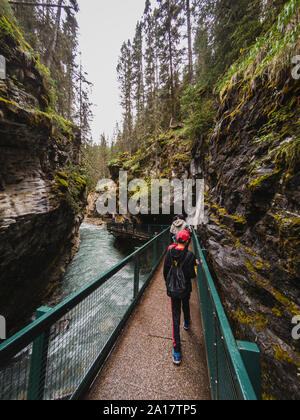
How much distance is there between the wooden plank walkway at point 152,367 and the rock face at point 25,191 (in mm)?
5159

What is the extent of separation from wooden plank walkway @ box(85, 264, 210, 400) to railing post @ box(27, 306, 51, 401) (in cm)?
85

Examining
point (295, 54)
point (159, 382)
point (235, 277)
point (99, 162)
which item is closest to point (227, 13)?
point (295, 54)

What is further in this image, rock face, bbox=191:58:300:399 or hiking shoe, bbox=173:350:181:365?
rock face, bbox=191:58:300:399

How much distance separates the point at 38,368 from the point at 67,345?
1.65 feet

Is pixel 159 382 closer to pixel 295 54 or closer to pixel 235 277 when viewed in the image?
pixel 235 277

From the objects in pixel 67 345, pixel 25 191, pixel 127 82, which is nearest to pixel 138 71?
pixel 127 82

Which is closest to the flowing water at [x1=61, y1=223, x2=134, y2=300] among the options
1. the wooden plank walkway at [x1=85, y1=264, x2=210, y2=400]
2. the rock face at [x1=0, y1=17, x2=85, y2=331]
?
the rock face at [x1=0, y1=17, x2=85, y2=331]

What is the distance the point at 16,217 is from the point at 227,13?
49.6 feet

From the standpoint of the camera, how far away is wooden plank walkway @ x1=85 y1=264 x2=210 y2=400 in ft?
6.63

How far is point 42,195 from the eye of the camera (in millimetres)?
6809

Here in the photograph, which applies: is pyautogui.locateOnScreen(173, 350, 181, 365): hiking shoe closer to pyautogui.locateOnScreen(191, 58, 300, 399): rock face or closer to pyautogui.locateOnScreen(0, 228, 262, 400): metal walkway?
pyautogui.locateOnScreen(0, 228, 262, 400): metal walkway

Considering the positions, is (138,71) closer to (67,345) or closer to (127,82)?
(127,82)

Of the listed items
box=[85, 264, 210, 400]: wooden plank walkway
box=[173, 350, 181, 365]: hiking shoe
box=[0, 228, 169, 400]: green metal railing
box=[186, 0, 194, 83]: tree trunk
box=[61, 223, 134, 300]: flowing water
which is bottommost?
box=[61, 223, 134, 300]: flowing water

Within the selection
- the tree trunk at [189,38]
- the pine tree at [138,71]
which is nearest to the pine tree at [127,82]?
the pine tree at [138,71]
